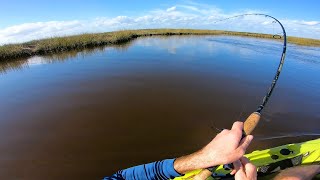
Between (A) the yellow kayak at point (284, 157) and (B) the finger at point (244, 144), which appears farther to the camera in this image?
(A) the yellow kayak at point (284, 157)

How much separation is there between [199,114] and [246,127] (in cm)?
564

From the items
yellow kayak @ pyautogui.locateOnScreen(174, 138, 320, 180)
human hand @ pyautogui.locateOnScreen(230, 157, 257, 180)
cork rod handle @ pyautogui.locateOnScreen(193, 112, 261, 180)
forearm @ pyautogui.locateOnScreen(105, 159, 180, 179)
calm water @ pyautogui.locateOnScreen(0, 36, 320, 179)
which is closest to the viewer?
human hand @ pyautogui.locateOnScreen(230, 157, 257, 180)

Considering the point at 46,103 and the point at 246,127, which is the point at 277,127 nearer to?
the point at 246,127

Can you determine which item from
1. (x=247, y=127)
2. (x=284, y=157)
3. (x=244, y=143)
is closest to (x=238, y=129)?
(x=244, y=143)

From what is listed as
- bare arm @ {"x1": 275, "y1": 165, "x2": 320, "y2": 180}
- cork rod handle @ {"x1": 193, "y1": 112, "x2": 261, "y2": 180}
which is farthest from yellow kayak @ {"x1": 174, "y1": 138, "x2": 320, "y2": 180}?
cork rod handle @ {"x1": 193, "y1": 112, "x2": 261, "y2": 180}

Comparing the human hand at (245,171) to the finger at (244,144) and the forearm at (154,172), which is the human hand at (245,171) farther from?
the forearm at (154,172)

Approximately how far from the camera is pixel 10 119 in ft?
26.0

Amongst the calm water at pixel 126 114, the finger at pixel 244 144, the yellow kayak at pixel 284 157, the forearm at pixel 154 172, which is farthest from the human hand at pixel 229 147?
the calm water at pixel 126 114

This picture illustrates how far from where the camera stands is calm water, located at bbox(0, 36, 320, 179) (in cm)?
597

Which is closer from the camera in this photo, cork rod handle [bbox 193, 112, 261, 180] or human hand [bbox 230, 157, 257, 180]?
human hand [bbox 230, 157, 257, 180]

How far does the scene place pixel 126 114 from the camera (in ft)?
27.1

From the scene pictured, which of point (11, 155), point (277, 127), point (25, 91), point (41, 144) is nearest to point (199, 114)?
point (277, 127)

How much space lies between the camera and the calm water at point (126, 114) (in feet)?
19.6

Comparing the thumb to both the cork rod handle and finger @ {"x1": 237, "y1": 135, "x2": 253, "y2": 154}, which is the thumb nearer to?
finger @ {"x1": 237, "y1": 135, "x2": 253, "y2": 154}
